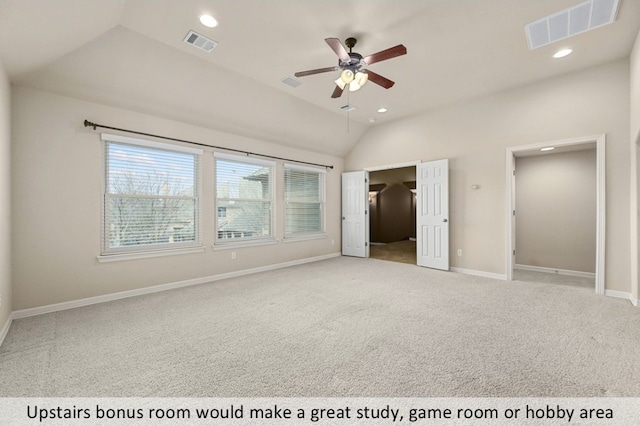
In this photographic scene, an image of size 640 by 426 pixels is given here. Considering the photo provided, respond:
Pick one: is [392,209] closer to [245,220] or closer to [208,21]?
[245,220]

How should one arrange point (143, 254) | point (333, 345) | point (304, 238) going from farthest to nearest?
point (304, 238), point (143, 254), point (333, 345)

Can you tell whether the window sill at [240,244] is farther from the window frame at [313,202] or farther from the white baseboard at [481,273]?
the white baseboard at [481,273]

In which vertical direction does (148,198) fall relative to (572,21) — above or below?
below

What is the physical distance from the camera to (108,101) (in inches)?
139

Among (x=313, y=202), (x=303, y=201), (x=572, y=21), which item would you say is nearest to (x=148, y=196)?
(x=303, y=201)

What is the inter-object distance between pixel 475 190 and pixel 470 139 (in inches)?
37.7

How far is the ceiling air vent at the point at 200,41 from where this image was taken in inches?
118

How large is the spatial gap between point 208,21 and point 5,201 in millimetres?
2762

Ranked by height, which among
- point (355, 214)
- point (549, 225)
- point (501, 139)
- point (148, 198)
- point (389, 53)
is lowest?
point (549, 225)

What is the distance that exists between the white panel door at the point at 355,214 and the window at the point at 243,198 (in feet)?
7.06

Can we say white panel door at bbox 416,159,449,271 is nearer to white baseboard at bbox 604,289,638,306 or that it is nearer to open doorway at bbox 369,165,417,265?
white baseboard at bbox 604,289,638,306

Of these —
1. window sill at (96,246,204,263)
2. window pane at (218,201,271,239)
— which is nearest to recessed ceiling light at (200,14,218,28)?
window pane at (218,201,271,239)

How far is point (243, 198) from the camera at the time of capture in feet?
16.8

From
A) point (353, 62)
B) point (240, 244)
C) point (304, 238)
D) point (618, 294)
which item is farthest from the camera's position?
point (304, 238)
